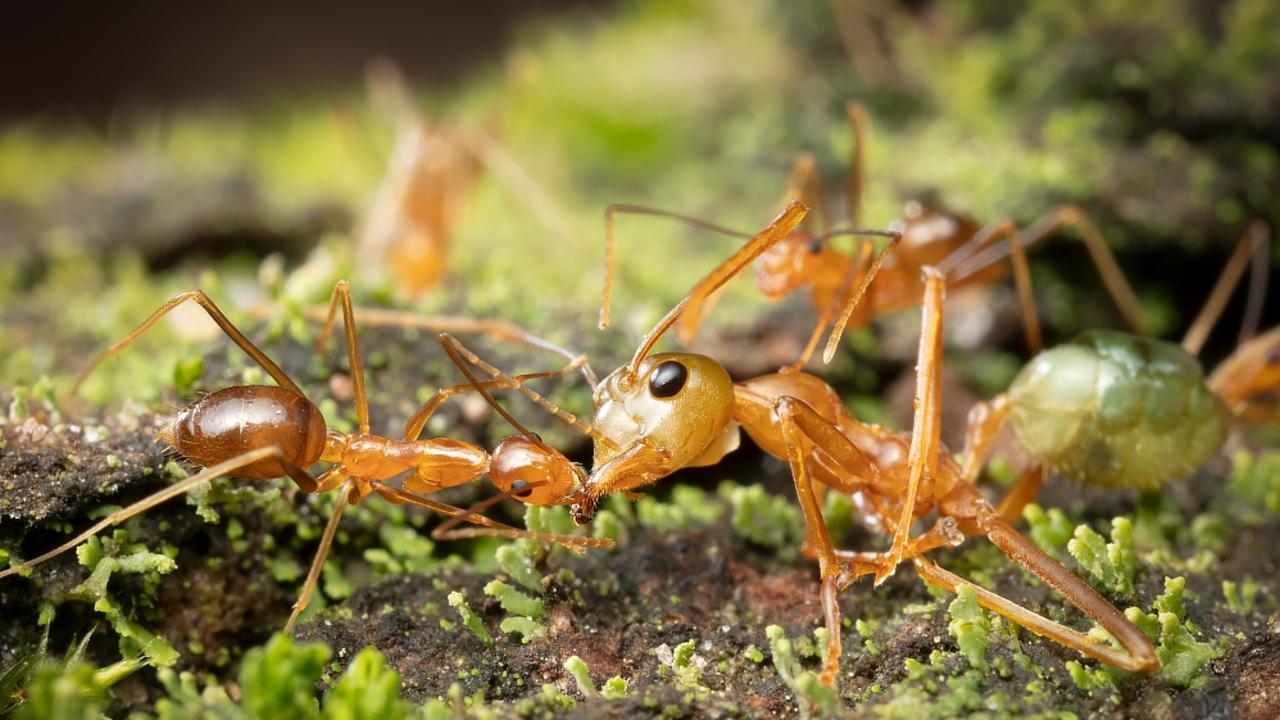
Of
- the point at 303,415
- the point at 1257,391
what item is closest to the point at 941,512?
the point at 1257,391

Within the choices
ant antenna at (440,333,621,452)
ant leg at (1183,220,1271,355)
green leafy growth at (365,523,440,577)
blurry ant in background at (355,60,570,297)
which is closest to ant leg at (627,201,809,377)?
ant antenna at (440,333,621,452)

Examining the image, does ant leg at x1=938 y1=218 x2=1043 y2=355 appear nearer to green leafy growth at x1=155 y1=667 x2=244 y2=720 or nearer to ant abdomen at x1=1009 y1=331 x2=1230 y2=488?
ant abdomen at x1=1009 y1=331 x2=1230 y2=488

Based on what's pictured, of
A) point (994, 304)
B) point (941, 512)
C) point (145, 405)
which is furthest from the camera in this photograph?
point (994, 304)

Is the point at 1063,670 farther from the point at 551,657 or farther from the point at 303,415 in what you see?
the point at 303,415

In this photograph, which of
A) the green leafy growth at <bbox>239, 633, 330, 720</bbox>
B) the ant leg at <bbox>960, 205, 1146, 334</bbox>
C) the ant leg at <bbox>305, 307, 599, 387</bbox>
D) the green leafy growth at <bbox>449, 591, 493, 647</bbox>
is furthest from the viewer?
the ant leg at <bbox>960, 205, 1146, 334</bbox>

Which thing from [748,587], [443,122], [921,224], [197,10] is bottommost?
[748,587]
